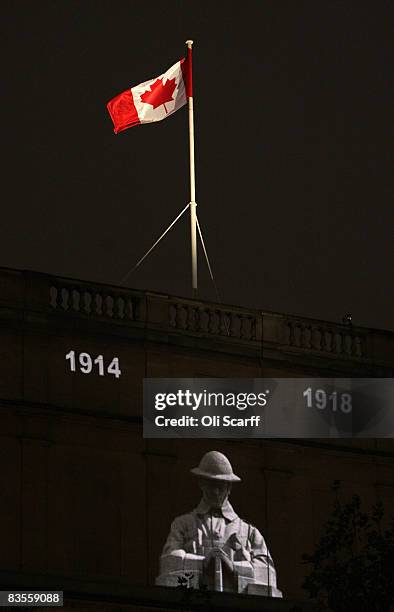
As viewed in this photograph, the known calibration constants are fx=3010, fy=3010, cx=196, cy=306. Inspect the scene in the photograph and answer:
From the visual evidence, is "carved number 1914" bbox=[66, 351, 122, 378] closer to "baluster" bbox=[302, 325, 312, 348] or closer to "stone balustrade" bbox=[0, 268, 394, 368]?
"stone balustrade" bbox=[0, 268, 394, 368]

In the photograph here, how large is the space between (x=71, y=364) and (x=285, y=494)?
591cm

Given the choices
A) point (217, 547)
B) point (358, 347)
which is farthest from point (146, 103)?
point (217, 547)

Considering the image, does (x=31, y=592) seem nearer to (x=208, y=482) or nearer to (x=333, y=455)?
(x=208, y=482)

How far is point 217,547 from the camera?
63281mm

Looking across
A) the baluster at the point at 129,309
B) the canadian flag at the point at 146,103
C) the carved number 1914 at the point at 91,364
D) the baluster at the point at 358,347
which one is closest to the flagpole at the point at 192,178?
the canadian flag at the point at 146,103

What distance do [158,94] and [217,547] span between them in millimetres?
11130

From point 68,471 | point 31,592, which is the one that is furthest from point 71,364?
point 31,592

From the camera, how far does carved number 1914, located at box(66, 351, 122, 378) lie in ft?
216

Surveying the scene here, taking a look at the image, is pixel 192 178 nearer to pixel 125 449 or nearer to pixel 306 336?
pixel 306 336

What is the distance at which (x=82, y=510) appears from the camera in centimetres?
6450

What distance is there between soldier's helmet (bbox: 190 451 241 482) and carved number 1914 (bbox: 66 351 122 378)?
10.3 feet

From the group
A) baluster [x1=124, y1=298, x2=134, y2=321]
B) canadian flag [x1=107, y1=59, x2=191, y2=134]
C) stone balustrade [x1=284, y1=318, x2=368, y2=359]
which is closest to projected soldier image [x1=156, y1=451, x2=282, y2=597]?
baluster [x1=124, y1=298, x2=134, y2=321]

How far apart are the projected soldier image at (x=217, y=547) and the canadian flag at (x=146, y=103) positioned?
8157mm

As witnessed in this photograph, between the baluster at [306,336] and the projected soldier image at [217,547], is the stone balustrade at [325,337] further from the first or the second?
the projected soldier image at [217,547]
